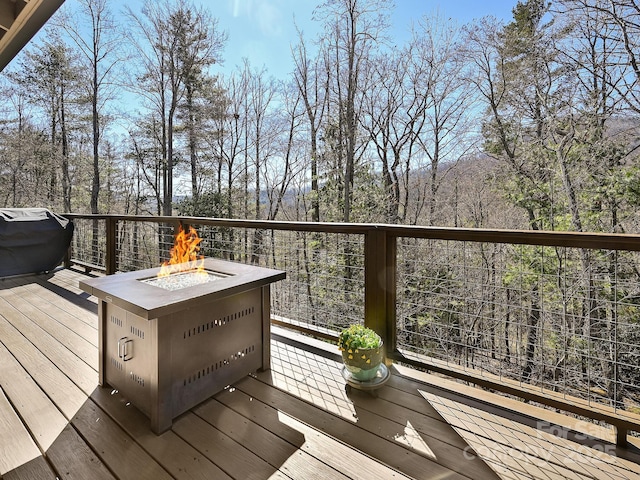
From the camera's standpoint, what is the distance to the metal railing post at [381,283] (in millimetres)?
2072

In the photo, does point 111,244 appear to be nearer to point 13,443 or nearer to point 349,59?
point 13,443

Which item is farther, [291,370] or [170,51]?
[170,51]

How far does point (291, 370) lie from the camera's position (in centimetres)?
211

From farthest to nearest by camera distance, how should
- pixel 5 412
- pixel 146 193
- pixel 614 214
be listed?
1. pixel 146 193
2. pixel 614 214
3. pixel 5 412

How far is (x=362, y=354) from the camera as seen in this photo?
1.81 meters

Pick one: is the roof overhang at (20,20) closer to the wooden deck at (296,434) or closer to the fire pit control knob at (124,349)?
the fire pit control knob at (124,349)

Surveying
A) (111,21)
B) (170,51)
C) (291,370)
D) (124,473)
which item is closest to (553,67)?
(291,370)

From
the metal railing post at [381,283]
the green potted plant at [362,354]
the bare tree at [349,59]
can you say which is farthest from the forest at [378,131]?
the green potted plant at [362,354]

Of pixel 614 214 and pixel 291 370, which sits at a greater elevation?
pixel 614 214

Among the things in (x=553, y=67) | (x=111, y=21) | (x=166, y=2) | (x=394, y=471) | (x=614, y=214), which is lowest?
(x=394, y=471)

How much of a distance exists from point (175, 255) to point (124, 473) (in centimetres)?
154

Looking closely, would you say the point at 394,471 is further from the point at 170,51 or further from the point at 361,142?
the point at 170,51

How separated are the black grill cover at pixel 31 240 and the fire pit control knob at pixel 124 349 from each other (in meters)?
3.99

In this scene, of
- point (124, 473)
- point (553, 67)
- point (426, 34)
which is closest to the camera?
point (124, 473)
